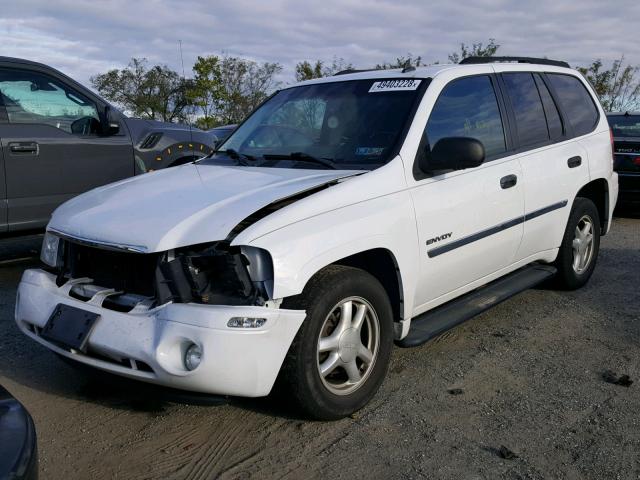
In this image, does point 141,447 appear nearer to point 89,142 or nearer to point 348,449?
point 348,449

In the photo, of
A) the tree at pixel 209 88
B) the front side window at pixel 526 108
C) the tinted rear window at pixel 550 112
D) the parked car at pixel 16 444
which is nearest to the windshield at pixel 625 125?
the tinted rear window at pixel 550 112

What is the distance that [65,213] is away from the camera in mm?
3645

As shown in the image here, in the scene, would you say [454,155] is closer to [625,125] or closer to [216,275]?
[216,275]

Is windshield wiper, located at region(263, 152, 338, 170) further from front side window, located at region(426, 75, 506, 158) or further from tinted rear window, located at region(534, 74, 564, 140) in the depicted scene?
tinted rear window, located at region(534, 74, 564, 140)

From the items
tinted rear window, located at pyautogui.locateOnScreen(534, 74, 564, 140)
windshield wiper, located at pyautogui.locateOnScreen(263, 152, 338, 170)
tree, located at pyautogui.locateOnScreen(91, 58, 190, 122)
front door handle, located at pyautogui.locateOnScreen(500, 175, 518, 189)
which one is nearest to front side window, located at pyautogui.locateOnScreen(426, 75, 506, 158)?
front door handle, located at pyautogui.locateOnScreen(500, 175, 518, 189)

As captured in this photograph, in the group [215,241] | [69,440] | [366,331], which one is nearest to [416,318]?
[366,331]

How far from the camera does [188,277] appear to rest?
3002mm

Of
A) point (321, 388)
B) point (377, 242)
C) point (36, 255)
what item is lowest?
point (36, 255)

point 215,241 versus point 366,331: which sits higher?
point 215,241

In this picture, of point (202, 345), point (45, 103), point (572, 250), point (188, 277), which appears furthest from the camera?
point (45, 103)

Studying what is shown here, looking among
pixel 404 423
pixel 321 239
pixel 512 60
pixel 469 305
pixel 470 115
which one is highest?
pixel 512 60

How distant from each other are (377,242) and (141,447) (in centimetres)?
154

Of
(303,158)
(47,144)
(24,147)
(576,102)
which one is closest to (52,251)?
(303,158)

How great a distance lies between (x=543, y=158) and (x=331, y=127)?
66.0 inches
